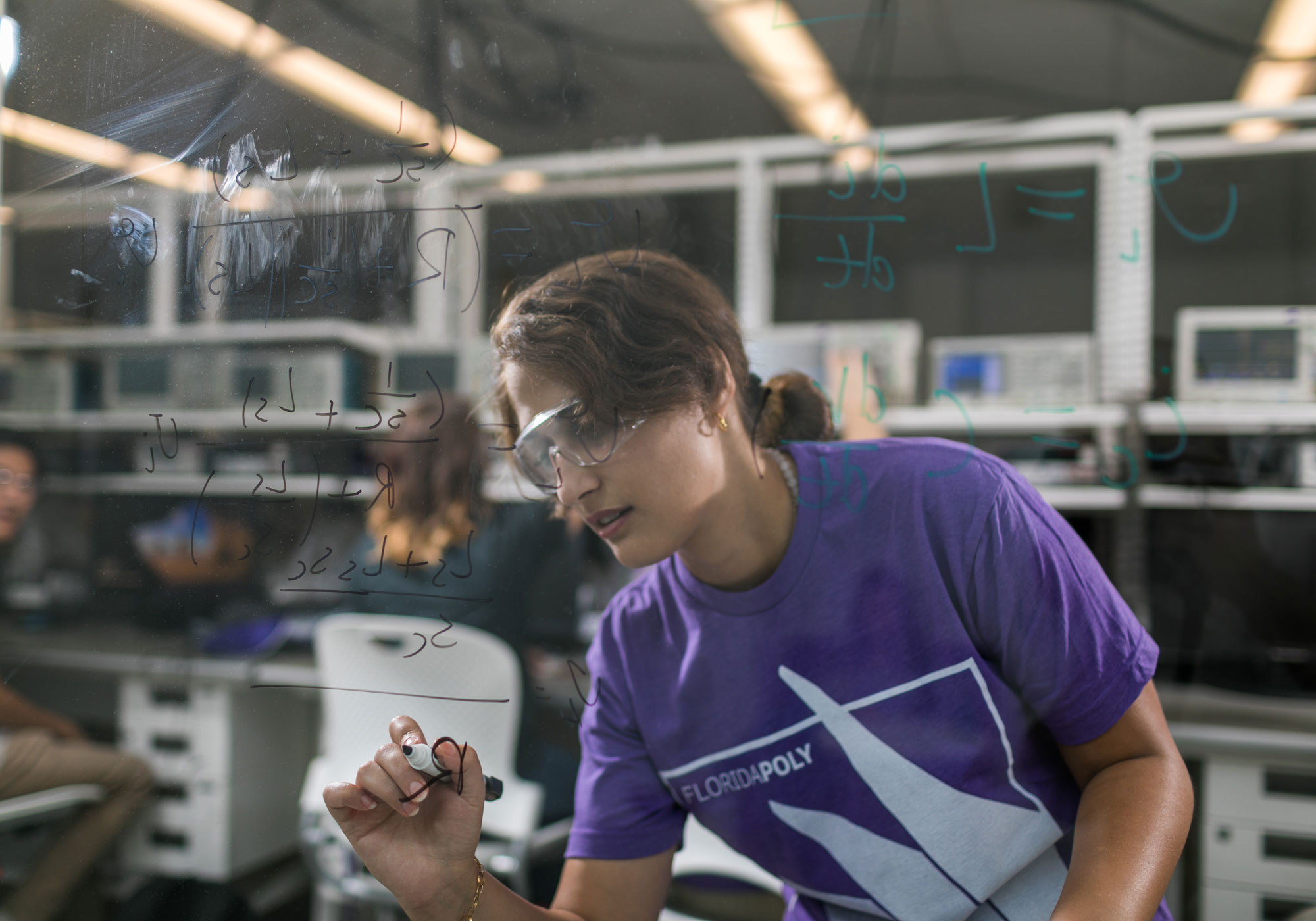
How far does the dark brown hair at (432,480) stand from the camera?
86cm

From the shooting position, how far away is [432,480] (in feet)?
2.83

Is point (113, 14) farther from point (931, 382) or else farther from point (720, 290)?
point (931, 382)

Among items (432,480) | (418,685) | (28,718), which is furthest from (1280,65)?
(28,718)

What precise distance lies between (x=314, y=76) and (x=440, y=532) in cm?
51

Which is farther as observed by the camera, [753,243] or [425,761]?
[753,243]

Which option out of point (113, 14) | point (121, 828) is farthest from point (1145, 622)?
point (113, 14)

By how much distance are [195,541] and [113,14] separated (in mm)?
618

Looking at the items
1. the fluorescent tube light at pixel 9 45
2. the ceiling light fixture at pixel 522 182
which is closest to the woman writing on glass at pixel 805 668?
the ceiling light fixture at pixel 522 182

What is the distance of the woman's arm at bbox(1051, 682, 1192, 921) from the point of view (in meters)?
0.64

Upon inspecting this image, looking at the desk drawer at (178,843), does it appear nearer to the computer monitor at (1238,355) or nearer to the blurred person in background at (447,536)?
the blurred person in background at (447,536)

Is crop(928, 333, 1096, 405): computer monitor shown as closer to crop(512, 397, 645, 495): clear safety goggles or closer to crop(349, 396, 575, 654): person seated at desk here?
crop(512, 397, 645, 495): clear safety goggles

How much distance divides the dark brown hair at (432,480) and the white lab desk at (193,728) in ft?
0.62

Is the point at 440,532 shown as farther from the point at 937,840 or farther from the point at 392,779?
the point at 937,840

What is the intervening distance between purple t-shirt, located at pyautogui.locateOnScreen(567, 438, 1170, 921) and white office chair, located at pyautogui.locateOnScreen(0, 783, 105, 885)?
28.2 inches
